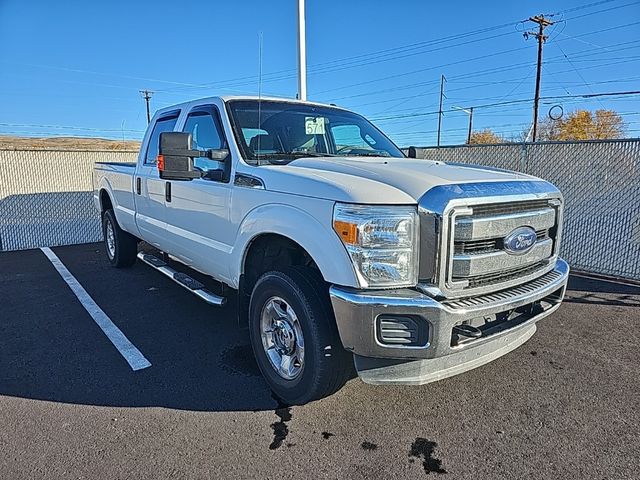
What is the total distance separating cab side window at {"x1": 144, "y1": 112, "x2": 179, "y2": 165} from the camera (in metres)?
5.11

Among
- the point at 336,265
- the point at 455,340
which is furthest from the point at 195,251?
the point at 455,340

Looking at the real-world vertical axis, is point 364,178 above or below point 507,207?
above

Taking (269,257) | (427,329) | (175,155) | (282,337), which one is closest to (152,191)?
(175,155)

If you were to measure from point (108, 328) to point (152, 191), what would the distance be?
60.8 inches

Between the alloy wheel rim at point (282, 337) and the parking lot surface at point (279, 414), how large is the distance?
0.26 meters

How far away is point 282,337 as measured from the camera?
10.5ft

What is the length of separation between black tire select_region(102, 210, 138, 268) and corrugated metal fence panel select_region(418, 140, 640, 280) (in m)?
6.13

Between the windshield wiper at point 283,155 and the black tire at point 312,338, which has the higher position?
the windshield wiper at point 283,155

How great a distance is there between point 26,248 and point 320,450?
876 centimetres

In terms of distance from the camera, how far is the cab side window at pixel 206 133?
3875 mm

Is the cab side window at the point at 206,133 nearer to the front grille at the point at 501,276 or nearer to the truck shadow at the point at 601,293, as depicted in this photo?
the front grille at the point at 501,276

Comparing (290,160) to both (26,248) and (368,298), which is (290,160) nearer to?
(368,298)

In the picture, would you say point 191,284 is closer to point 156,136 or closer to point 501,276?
point 156,136

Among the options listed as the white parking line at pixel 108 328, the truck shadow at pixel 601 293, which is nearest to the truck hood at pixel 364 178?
the white parking line at pixel 108 328
